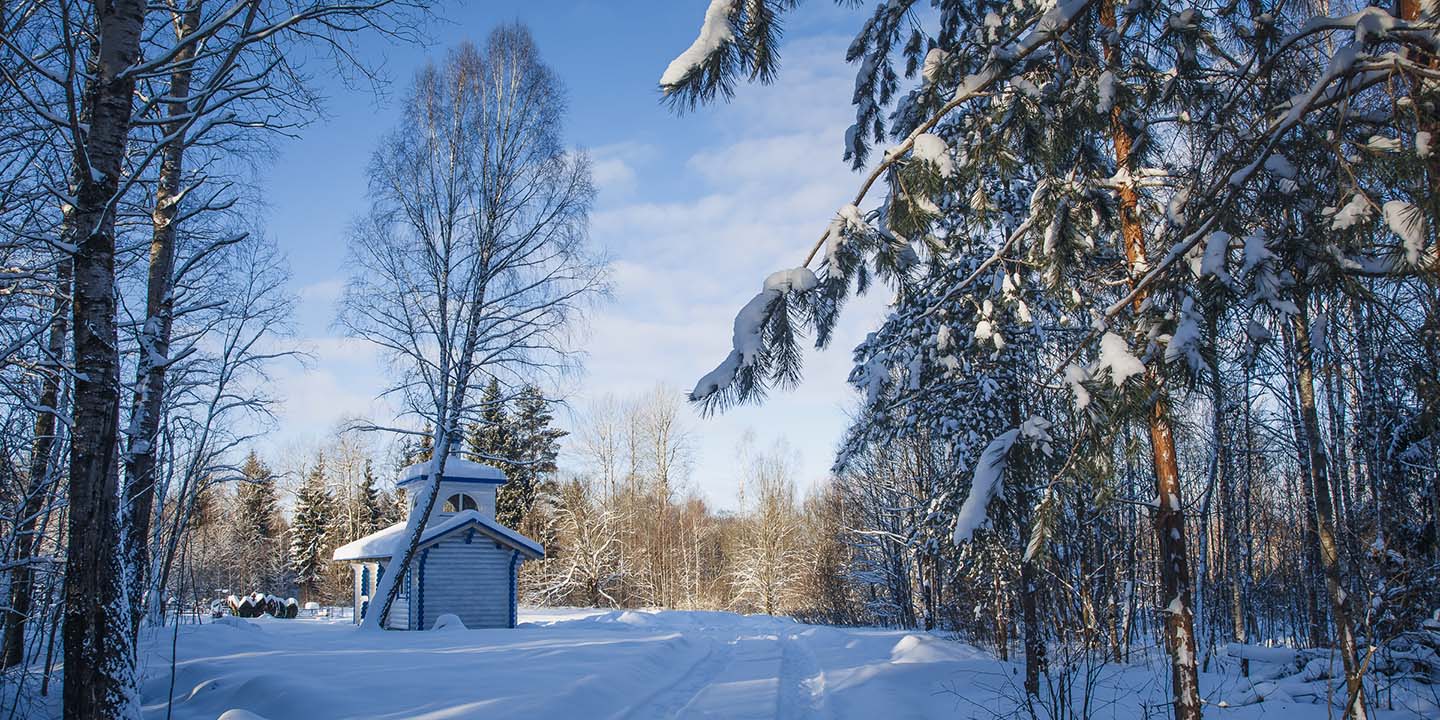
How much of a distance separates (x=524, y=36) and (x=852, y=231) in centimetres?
1507

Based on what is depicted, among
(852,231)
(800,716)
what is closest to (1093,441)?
(852,231)

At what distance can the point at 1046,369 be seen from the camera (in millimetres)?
9352

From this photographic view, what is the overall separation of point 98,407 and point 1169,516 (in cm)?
651

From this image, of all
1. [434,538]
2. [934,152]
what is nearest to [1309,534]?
[934,152]

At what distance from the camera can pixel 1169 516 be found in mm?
4938

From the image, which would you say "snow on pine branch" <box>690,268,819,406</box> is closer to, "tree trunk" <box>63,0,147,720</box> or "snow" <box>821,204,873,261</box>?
"snow" <box>821,204,873,261</box>

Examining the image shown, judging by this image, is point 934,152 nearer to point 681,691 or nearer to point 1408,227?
point 1408,227

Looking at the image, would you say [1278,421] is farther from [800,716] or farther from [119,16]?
[119,16]

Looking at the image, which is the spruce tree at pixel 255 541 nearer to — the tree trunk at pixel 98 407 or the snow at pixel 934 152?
the tree trunk at pixel 98 407

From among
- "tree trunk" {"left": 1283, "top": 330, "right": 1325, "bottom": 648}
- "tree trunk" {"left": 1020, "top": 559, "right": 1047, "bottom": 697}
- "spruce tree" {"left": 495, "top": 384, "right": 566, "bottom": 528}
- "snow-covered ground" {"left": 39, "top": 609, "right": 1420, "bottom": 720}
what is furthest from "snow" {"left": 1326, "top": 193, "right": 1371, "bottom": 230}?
"spruce tree" {"left": 495, "top": 384, "right": 566, "bottom": 528}

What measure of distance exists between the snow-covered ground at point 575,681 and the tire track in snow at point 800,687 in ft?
0.09

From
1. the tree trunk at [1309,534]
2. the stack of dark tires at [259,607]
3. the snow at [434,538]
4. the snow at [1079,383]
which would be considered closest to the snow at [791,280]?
the snow at [1079,383]

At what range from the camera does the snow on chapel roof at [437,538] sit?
60.5 ft

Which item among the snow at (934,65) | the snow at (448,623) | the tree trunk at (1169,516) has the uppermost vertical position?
the snow at (934,65)
